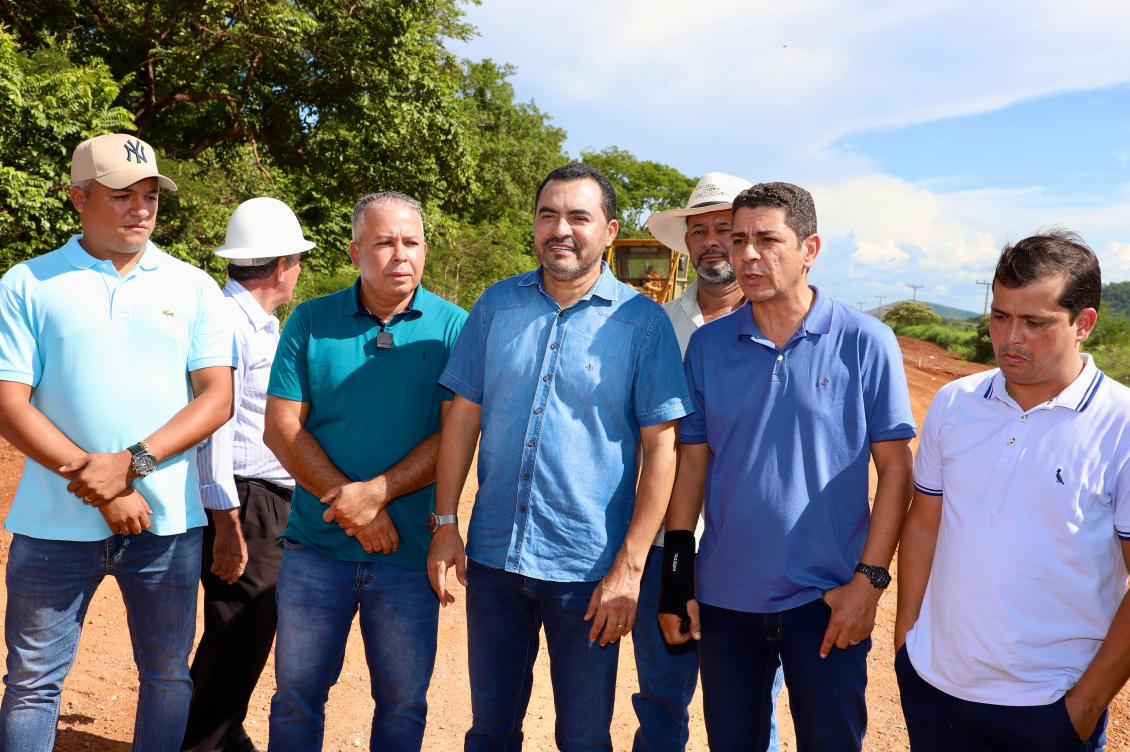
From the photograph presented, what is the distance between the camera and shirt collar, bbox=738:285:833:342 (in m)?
2.81

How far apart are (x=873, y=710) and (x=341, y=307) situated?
3474 millimetres

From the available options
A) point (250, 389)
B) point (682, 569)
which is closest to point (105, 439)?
point (250, 389)

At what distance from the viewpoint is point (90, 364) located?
2879 millimetres

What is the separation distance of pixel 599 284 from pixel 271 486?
1815mm

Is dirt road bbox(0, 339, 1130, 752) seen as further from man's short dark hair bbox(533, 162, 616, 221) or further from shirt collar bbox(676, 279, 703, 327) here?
man's short dark hair bbox(533, 162, 616, 221)

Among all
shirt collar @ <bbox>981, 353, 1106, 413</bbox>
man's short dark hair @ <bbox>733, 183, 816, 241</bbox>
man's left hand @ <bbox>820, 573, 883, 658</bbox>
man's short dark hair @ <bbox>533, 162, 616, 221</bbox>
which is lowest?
man's left hand @ <bbox>820, 573, 883, 658</bbox>

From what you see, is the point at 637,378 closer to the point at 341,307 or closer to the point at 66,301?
the point at 341,307

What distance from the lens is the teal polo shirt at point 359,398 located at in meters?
3.13

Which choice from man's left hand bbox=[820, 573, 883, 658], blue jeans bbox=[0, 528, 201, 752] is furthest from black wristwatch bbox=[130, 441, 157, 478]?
man's left hand bbox=[820, 573, 883, 658]

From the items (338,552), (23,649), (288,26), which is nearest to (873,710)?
(338,552)

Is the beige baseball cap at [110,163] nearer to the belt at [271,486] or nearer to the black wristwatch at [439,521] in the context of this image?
the belt at [271,486]

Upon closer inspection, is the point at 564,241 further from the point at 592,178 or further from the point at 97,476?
the point at 97,476

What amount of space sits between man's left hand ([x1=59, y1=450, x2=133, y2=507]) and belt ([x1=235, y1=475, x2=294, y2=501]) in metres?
0.87

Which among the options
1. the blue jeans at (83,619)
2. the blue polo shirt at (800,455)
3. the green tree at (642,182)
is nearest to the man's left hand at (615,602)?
the blue polo shirt at (800,455)
